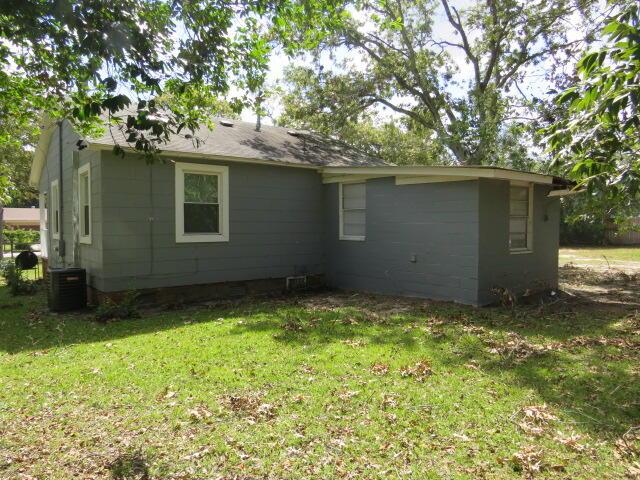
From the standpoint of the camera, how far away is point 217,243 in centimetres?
955

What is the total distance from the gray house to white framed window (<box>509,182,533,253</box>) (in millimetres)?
34

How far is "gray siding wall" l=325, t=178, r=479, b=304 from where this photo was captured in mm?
8406

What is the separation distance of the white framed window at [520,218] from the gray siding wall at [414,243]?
1408mm

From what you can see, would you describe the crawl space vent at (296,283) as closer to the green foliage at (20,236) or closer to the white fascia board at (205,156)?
the white fascia board at (205,156)

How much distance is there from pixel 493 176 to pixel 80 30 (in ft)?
21.5

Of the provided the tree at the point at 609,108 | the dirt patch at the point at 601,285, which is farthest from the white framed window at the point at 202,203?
the dirt patch at the point at 601,285

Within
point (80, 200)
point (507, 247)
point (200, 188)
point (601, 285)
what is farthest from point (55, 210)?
point (601, 285)

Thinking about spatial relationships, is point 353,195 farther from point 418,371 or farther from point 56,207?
point 56,207

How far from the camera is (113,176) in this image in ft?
27.1

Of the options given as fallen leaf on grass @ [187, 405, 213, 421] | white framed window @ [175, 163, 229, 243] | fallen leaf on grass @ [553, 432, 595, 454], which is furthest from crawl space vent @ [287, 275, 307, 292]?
fallen leaf on grass @ [553, 432, 595, 454]

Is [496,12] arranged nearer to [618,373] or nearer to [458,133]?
[458,133]

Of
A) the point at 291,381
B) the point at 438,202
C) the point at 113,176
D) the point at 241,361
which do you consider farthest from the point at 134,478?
the point at 438,202

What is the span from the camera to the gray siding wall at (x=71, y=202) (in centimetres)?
851

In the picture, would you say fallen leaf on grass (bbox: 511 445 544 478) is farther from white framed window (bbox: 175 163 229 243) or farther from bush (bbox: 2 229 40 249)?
bush (bbox: 2 229 40 249)
